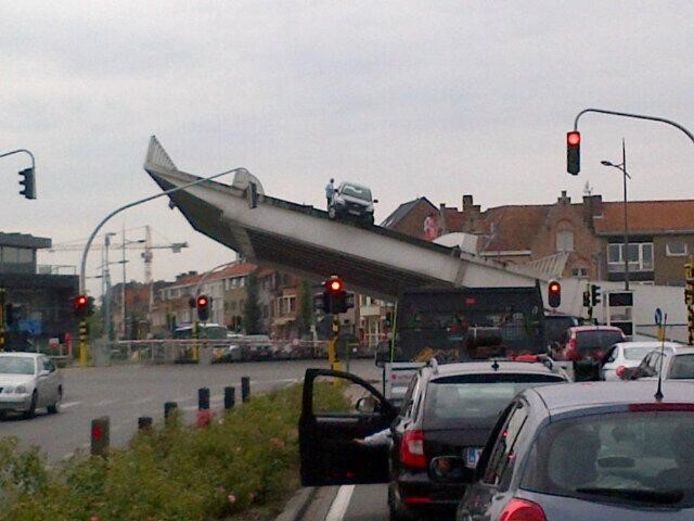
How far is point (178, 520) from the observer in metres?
9.28

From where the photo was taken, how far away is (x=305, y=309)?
122m

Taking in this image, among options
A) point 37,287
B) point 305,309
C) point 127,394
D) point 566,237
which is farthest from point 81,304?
point 305,309

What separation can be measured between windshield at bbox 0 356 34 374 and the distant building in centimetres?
6292

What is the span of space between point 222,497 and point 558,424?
658cm

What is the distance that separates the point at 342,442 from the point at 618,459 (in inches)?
287

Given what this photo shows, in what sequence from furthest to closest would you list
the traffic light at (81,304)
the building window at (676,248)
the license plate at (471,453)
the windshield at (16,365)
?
1. the building window at (676,248)
2. the traffic light at (81,304)
3. the windshield at (16,365)
4. the license plate at (471,453)

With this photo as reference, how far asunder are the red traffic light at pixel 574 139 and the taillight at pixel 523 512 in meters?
24.7

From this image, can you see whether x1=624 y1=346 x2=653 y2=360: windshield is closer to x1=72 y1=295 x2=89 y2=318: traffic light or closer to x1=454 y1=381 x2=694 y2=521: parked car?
x1=454 y1=381 x2=694 y2=521: parked car

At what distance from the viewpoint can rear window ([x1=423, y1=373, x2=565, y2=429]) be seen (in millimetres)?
11133

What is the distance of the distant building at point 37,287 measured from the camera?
9756 centimetres

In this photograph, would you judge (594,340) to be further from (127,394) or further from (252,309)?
(252,309)

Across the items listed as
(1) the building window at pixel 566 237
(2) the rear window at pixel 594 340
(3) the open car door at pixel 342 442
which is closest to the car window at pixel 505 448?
(3) the open car door at pixel 342 442

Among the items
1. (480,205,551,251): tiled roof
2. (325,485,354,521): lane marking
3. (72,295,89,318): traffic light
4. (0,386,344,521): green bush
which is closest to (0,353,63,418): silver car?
(0,386,344,521): green bush

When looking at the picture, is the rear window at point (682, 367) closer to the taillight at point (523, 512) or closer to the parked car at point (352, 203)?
the taillight at point (523, 512)
